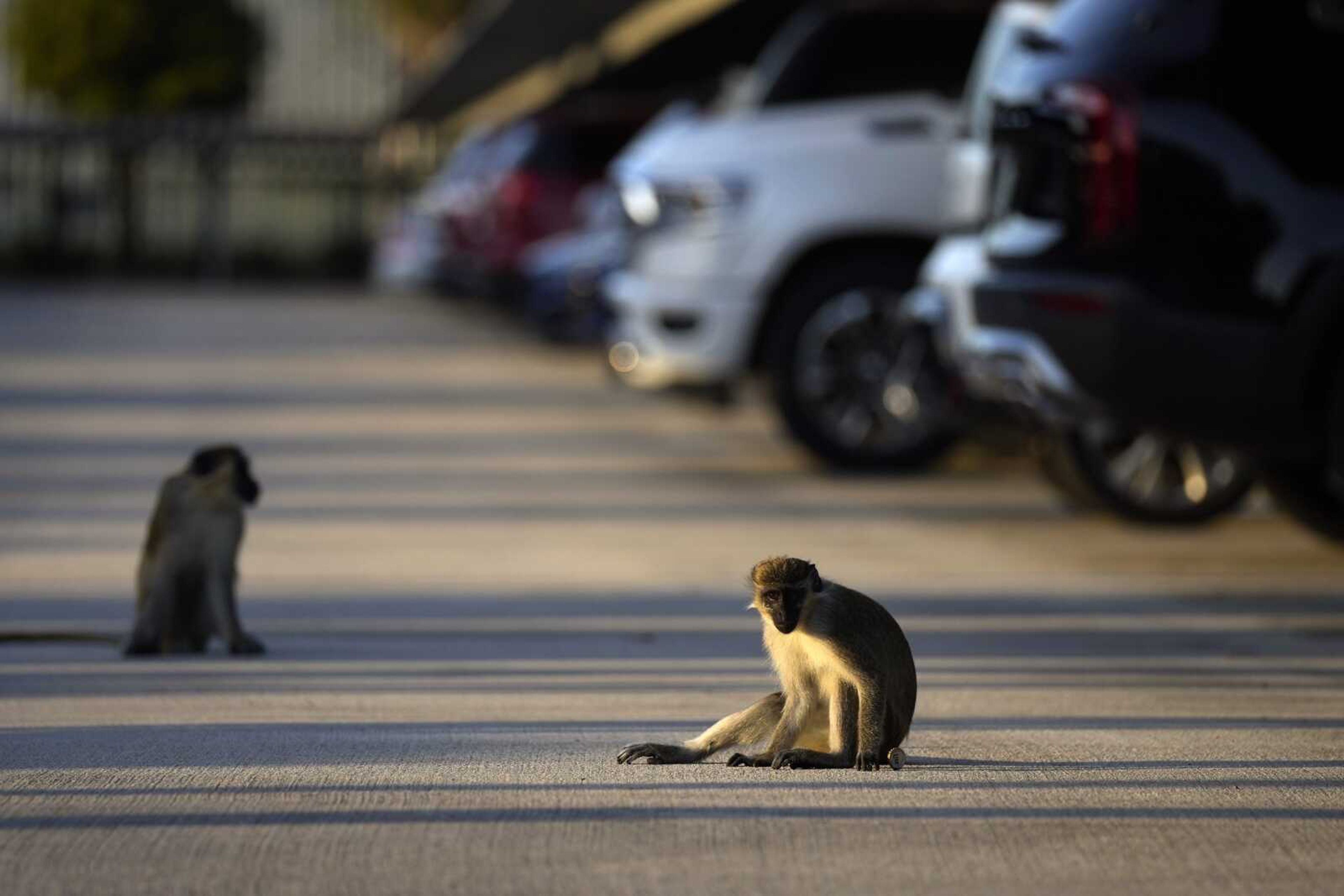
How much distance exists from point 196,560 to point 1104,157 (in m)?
3.48

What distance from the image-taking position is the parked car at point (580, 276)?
1906 centimetres

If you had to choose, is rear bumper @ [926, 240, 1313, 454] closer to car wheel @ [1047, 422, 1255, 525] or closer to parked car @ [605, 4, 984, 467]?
car wheel @ [1047, 422, 1255, 525]

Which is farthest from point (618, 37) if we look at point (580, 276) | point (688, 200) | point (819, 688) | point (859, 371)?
point (819, 688)

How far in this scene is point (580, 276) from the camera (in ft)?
65.4

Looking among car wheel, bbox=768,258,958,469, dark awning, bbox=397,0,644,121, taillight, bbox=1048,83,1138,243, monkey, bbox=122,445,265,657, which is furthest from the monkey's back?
dark awning, bbox=397,0,644,121

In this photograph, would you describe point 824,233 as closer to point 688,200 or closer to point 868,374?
point 868,374

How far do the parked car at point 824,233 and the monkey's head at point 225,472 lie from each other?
5.90 meters

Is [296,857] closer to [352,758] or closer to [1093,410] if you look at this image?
[352,758]

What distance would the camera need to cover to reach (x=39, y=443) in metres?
15.4

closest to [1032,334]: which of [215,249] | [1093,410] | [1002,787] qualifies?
[1093,410]

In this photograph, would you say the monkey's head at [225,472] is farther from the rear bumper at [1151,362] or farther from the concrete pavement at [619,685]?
the rear bumper at [1151,362]

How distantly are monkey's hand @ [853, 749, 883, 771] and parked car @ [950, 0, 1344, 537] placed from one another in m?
3.79

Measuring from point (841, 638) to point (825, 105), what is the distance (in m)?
8.81

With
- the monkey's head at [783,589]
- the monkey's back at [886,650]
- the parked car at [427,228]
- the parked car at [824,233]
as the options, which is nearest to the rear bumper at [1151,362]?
the parked car at [824,233]
